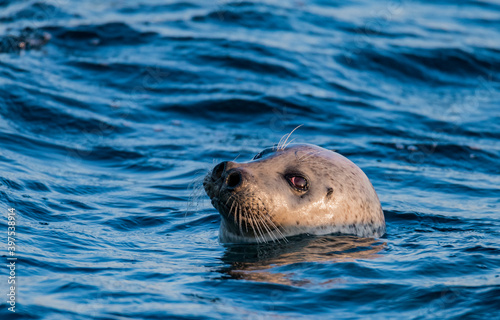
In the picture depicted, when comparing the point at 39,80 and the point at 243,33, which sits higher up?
the point at 243,33

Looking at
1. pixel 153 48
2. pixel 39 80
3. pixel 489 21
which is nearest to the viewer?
pixel 39 80

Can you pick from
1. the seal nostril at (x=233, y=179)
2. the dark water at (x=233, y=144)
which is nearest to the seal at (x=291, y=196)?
the seal nostril at (x=233, y=179)

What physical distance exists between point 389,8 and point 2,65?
13.4 m

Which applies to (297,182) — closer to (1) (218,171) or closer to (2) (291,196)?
(2) (291,196)

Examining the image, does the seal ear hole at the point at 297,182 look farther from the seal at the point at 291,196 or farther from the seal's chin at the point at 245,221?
the seal's chin at the point at 245,221

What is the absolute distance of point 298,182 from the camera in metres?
7.41

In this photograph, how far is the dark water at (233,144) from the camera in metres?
6.21

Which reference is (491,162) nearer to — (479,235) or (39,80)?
(479,235)

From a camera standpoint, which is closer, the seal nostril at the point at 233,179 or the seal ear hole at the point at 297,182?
the seal nostril at the point at 233,179

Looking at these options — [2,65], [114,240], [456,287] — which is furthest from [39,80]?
[456,287]

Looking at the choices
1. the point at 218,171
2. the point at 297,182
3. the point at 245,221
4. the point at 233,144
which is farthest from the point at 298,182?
the point at 233,144

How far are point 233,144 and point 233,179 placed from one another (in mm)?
5588

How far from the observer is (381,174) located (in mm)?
11383

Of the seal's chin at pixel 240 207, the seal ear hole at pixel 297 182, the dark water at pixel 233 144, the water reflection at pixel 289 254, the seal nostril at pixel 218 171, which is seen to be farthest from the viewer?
the seal ear hole at pixel 297 182
